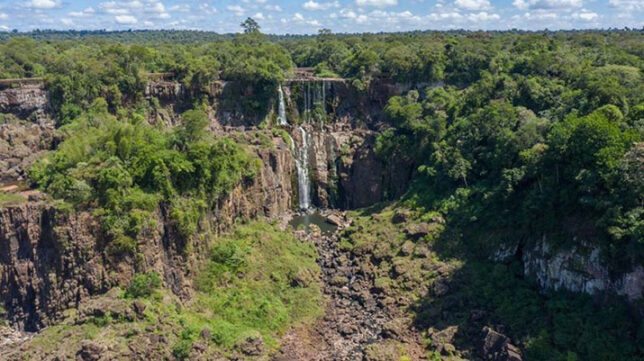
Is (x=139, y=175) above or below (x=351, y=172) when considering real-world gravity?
above

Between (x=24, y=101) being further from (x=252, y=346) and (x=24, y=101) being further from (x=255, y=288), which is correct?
(x=252, y=346)

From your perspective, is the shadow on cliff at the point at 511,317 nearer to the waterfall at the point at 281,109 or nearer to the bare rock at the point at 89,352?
the bare rock at the point at 89,352

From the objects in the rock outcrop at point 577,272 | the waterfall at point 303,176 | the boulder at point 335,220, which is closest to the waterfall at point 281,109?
the waterfall at point 303,176

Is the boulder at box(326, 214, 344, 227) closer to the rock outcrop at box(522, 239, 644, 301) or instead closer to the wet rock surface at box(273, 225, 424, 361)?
the wet rock surface at box(273, 225, 424, 361)

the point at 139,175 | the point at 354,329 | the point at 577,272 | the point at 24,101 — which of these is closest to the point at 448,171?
the point at 577,272

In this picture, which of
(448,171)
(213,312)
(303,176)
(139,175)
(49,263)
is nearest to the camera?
(49,263)

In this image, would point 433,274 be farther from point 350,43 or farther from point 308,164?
point 350,43

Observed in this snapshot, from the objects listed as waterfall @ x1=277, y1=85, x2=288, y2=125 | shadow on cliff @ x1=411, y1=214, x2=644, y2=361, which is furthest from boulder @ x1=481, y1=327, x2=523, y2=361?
waterfall @ x1=277, y1=85, x2=288, y2=125
